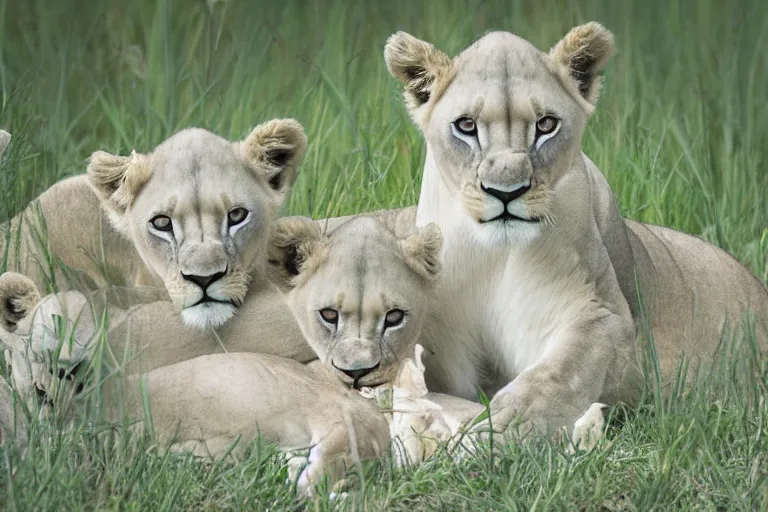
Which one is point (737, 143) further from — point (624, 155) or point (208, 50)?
point (208, 50)

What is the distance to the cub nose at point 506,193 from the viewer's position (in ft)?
14.9

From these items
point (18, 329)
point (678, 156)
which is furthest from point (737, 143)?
point (18, 329)

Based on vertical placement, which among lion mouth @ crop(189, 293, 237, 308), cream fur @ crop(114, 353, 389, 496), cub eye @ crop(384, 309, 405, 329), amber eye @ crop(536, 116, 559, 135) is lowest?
cream fur @ crop(114, 353, 389, 496)

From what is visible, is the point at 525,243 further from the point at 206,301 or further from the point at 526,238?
the point at 206,301

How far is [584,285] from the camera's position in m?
4.91

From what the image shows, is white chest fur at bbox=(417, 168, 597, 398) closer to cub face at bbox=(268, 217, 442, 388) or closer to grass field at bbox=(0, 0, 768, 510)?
cub face at bbox=(268, 217, 442, 388)

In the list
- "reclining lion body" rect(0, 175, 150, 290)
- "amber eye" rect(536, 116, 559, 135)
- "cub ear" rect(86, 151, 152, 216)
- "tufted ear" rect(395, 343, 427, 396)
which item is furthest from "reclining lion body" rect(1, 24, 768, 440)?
"reclining lion body" rect(0, 175, 150, 290)

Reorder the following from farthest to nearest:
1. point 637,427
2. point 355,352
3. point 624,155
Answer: point 624,155 < point 637,427 < point 355,352

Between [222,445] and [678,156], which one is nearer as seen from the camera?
[222,445]

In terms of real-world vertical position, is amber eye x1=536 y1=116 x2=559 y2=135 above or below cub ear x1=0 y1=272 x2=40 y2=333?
above

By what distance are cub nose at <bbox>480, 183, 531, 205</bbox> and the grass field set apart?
72cm

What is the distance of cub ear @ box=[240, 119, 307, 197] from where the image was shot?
4953 millimetres

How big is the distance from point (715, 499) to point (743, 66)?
398cm

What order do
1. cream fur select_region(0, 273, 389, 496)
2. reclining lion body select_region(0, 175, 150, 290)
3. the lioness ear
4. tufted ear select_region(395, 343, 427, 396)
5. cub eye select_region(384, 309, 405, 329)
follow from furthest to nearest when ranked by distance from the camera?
reclining lion body select_region(0, 175, 150, 290)
the lioness ear
tufted ear select_region(395, 343, 427, 396)
cub eye select_region(384, 309, 405, 329)
cream fur select_region(0, 273, 389, 496)
